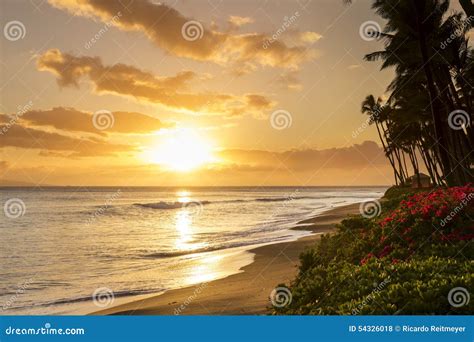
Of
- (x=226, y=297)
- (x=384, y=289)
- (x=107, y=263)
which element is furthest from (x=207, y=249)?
(x=384, y=289)

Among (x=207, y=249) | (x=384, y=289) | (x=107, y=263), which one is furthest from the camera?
(x=207, y=249)

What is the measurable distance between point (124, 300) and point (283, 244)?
12.1 meters

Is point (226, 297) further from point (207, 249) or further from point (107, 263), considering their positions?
point (207, 249)

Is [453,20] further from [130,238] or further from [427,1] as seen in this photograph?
[130,238]

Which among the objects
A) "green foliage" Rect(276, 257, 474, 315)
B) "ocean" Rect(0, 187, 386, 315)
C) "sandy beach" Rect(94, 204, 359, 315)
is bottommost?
"green foliage" Rect(276, 257, 474, 315)

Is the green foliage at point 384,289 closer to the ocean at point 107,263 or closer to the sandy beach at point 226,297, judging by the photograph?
the sandy beach at point 226,297

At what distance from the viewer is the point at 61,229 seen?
124 ft

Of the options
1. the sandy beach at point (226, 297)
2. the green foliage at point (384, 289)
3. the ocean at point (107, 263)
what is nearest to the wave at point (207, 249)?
the ocean at point (107, 263)

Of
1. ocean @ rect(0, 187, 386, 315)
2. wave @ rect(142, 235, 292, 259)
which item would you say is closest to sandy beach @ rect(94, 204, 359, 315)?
ocean @ rect(0, 187, 386, 315)

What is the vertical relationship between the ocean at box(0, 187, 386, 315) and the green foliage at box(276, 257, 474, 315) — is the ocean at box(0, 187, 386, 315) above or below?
above

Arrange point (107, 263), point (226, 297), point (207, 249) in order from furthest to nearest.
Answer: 1. point (207, 249)
2. point (107, 263)
3. point (226, 297)

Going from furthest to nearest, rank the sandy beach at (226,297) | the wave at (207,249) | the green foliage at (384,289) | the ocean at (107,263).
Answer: the wave at (207,249)
the ocean at (107,263)
the sandy beach at (226,297)
the green foliage at (384,289)

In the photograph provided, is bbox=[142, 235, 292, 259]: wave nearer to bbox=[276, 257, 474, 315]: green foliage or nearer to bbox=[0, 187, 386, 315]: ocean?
bbox=[0, 187, 386, 315]: ocean

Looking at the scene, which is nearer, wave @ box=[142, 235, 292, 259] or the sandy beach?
the sandy beach
